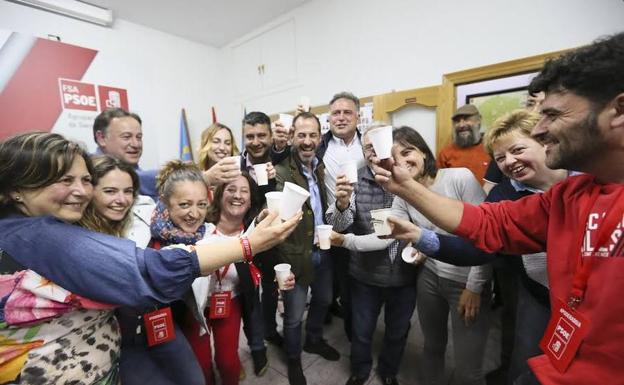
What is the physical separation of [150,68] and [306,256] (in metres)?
4.93

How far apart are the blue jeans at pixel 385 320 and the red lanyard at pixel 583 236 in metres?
1.16

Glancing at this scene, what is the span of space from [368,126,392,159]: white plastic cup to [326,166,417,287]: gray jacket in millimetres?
685

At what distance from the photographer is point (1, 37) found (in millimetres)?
3586

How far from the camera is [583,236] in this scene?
795 mm

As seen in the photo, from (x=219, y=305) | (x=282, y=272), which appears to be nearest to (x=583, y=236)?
(x=282, y=272)

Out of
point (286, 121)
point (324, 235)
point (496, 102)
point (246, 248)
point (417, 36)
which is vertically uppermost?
point (417, 36)

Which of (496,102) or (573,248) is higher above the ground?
(496,102)

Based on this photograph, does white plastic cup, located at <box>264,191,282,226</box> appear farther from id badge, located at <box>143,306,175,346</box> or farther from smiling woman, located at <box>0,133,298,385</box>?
id badge, located at <box>143,306,175,346</box>

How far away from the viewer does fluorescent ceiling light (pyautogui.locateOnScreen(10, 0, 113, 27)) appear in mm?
3845

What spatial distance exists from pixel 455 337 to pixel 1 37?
6042 millimetres

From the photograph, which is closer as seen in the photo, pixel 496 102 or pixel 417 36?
pixel 496 102

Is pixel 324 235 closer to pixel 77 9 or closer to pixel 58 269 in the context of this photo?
pixel 58 269

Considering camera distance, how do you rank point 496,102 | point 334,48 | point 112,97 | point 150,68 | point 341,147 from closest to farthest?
point 341,147 → point 496,102 → point 334,48 → point 112,97 → point 150,68

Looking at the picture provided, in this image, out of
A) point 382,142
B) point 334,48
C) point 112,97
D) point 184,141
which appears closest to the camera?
point 382,142
